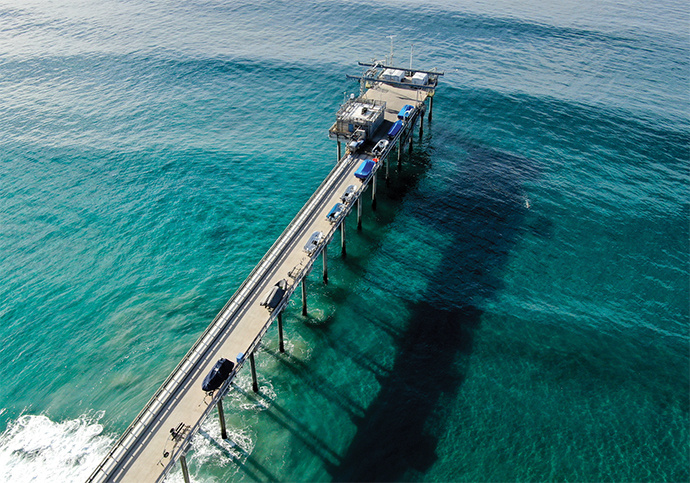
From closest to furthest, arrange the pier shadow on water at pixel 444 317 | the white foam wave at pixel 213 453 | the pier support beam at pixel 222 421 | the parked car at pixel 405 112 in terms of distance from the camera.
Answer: the white foam wave at pixel 213 453 → the pier support beam at pixel 222 421 → the pier shadow on water at pixel 444 317 → the parked car at pixel 405 112

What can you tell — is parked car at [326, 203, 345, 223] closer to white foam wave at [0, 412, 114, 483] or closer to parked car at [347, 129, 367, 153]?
parked car at [347, 129, 367, 153]

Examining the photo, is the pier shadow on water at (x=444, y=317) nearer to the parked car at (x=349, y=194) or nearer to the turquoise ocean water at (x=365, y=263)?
the turquoise ocean water at (x=365, y=263)

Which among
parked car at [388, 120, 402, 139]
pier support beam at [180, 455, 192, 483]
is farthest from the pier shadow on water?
pier support beam at [180, 455, 192, 483]

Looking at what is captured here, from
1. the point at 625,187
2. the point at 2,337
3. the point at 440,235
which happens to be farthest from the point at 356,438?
the point at 625,187

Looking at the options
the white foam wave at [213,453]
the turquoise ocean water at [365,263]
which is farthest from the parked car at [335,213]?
the white foam wave at [213,453]

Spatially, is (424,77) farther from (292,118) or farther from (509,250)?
(509,250)

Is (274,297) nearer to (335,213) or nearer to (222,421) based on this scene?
(222,421)
